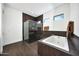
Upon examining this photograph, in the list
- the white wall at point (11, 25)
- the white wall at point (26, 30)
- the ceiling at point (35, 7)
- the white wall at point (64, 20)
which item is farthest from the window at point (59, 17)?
the white wall at point (11, 25)

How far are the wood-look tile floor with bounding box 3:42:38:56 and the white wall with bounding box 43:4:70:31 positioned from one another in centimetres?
43

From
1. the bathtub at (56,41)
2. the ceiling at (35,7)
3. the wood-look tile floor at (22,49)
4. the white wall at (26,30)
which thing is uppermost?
the ceiling at (35,7)

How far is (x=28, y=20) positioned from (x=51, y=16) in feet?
1.32

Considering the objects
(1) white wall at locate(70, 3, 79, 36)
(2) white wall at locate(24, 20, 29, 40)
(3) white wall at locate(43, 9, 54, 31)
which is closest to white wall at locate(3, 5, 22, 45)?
(2) white wall at locate(24, 20, 29, 40)

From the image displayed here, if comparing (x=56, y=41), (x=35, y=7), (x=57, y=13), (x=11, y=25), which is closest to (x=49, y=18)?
(x=57, y=13)

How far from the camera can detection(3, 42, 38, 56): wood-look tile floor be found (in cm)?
155

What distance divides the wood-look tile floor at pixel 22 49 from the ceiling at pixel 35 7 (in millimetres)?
526

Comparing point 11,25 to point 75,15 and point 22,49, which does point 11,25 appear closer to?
point 22,49

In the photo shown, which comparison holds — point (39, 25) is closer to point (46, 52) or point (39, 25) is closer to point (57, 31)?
point (57, 31)

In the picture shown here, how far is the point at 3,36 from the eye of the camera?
1.54m

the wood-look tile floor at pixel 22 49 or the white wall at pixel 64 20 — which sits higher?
the white wall at pixel 64 20

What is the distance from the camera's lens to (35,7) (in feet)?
5.21

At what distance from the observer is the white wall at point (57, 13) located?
1.54 meters

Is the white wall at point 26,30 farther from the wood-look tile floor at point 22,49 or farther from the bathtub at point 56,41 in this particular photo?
the bathtub at point 56,41
